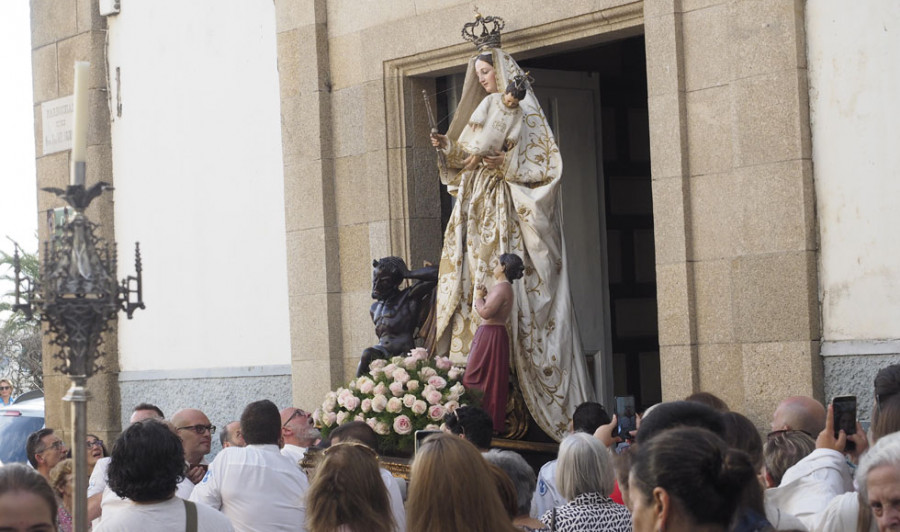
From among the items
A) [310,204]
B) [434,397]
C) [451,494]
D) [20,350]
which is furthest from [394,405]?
[20,350]

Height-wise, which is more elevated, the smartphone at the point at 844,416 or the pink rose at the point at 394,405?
the smartphone at the point at 844,416

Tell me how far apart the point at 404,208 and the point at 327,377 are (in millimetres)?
1570

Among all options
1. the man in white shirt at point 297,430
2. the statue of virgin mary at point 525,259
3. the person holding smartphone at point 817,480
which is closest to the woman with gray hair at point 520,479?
the person holding smartphone at point 817,480

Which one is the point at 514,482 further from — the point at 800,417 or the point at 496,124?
the point at 496,124

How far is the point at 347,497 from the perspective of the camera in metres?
4.88

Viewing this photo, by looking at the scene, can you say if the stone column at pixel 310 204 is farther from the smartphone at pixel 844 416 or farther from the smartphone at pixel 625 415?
the smartphone at pixel 844 416

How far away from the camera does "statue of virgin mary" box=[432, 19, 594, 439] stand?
382 inches

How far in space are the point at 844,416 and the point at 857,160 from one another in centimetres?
350

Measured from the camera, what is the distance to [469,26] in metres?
10.4

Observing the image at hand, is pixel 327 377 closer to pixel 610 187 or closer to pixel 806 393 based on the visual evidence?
pixel 610 187

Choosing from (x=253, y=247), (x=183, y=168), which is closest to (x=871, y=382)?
(x=253, y=247)

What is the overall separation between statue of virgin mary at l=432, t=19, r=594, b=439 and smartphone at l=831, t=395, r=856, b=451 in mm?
4516

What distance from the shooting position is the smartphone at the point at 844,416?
5184 millimetres

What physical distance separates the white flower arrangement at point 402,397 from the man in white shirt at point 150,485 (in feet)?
13.4
